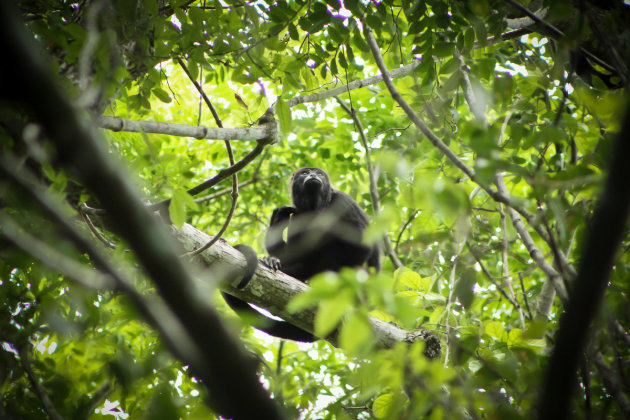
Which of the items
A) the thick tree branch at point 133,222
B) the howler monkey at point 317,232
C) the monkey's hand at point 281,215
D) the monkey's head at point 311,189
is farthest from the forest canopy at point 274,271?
the monkey's head at point 311,189

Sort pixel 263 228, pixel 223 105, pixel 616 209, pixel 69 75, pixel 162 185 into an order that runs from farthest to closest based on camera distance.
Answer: pixel 263 228, pixel 223 105, pixel 69 75, pixel 162 185, pixel 616 209

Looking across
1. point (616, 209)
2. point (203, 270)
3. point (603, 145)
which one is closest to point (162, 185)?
point (203, 270)

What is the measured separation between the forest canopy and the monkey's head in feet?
5.56

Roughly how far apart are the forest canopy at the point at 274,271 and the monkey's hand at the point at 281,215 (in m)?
1.54

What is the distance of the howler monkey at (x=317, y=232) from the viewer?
464 centimetres

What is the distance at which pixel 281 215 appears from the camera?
517 cm

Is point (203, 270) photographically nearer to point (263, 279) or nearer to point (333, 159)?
point (263, 279)

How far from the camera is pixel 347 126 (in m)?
5.33

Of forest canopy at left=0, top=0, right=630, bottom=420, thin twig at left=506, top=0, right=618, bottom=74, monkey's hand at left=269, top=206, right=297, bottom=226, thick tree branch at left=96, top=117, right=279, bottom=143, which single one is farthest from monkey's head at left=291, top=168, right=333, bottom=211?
thin twig at left=506, top=0, right=618, bottom=74

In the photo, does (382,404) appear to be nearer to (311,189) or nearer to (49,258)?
(49,258)

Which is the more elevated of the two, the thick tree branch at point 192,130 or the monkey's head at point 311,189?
the monkey's head at point 311,189

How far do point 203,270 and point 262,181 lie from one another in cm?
324

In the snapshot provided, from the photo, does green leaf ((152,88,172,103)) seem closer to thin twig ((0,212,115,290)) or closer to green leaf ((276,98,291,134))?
green leaf ((276,98,291,134))

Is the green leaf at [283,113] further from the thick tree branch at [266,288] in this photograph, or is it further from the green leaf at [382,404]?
the green leaf at [382,404]
